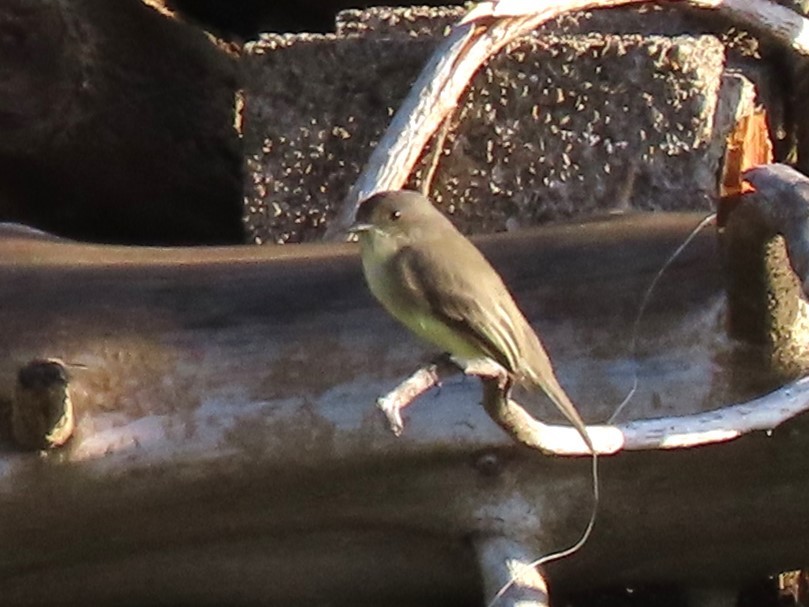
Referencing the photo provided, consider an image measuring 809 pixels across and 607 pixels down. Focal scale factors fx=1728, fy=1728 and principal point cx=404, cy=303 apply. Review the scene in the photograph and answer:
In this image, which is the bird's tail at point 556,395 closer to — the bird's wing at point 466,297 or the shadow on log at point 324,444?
the bird's wing at point 466,297

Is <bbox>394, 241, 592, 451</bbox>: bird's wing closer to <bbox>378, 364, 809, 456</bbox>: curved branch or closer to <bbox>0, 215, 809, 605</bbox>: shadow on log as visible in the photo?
<bbox>378, 364, 809, 456</bbox>: curved branch

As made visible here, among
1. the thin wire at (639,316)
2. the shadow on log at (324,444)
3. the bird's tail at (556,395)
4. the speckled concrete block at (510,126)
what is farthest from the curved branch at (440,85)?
the bird's tail at (556,395)

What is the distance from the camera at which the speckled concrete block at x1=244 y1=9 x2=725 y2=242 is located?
2660 mm

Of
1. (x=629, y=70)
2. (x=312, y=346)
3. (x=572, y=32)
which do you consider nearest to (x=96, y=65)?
(x=572, y=32)

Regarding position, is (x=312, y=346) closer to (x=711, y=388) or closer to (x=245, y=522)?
(x=245, y=522)

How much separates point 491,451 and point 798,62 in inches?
47.3

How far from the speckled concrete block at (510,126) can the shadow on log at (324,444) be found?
48 centimetres

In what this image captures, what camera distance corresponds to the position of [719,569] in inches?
87.9

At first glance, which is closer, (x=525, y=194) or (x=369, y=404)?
(x=369, y=404)

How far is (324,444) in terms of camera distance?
2.07 metres

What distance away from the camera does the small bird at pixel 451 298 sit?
179 cm

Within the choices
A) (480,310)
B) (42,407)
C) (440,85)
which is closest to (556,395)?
(480,310)

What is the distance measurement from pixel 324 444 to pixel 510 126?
809mm

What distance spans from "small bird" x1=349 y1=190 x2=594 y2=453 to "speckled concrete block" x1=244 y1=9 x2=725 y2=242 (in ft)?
2.52
